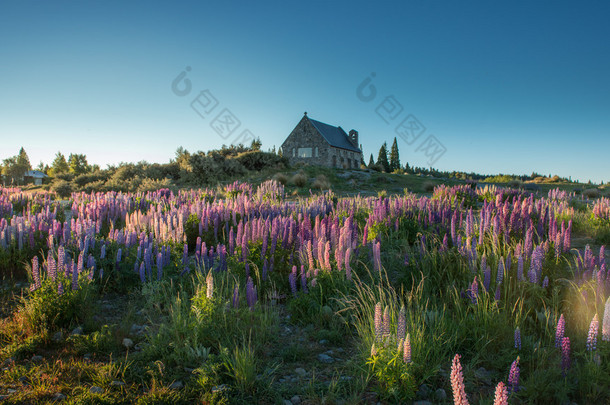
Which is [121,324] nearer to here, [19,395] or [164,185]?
[19,395]

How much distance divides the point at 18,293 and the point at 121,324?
6.24 feet

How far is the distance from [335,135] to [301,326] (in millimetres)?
58011

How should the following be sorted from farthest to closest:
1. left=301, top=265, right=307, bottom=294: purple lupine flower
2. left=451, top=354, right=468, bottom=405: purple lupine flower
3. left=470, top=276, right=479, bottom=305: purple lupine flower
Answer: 1. left=301, top=265, right=307, bottom=294: purple lupine flower
2. left=470, top=276, right=479, bottom=305: purple lupine flower
3. left=451, top=354, right=468, bottom=405: purple lupine flower

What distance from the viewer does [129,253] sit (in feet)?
16.8

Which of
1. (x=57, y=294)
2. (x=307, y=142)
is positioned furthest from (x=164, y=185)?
(x=307, y=142)

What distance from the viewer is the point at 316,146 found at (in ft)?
181

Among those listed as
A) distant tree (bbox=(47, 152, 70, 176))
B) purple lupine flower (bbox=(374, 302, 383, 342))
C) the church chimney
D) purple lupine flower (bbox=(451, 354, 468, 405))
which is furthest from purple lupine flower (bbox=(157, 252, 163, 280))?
distant tree (bbox=(47, 152, 70, 176))

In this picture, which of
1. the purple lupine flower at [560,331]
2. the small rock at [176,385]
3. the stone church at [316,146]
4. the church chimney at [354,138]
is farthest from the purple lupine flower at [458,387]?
the church chimney at [354,138]

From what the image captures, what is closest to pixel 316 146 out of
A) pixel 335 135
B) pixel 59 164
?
pixel 335 135

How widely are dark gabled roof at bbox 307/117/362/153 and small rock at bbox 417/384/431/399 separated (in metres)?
53.1

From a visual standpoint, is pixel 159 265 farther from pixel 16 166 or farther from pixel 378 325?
pixel 16 166

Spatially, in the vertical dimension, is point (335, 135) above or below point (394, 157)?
above

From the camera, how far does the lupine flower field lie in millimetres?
2646

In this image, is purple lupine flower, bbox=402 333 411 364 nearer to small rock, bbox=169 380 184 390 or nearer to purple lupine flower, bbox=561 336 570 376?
purple lupine flower, bbox=561 336 570 376
